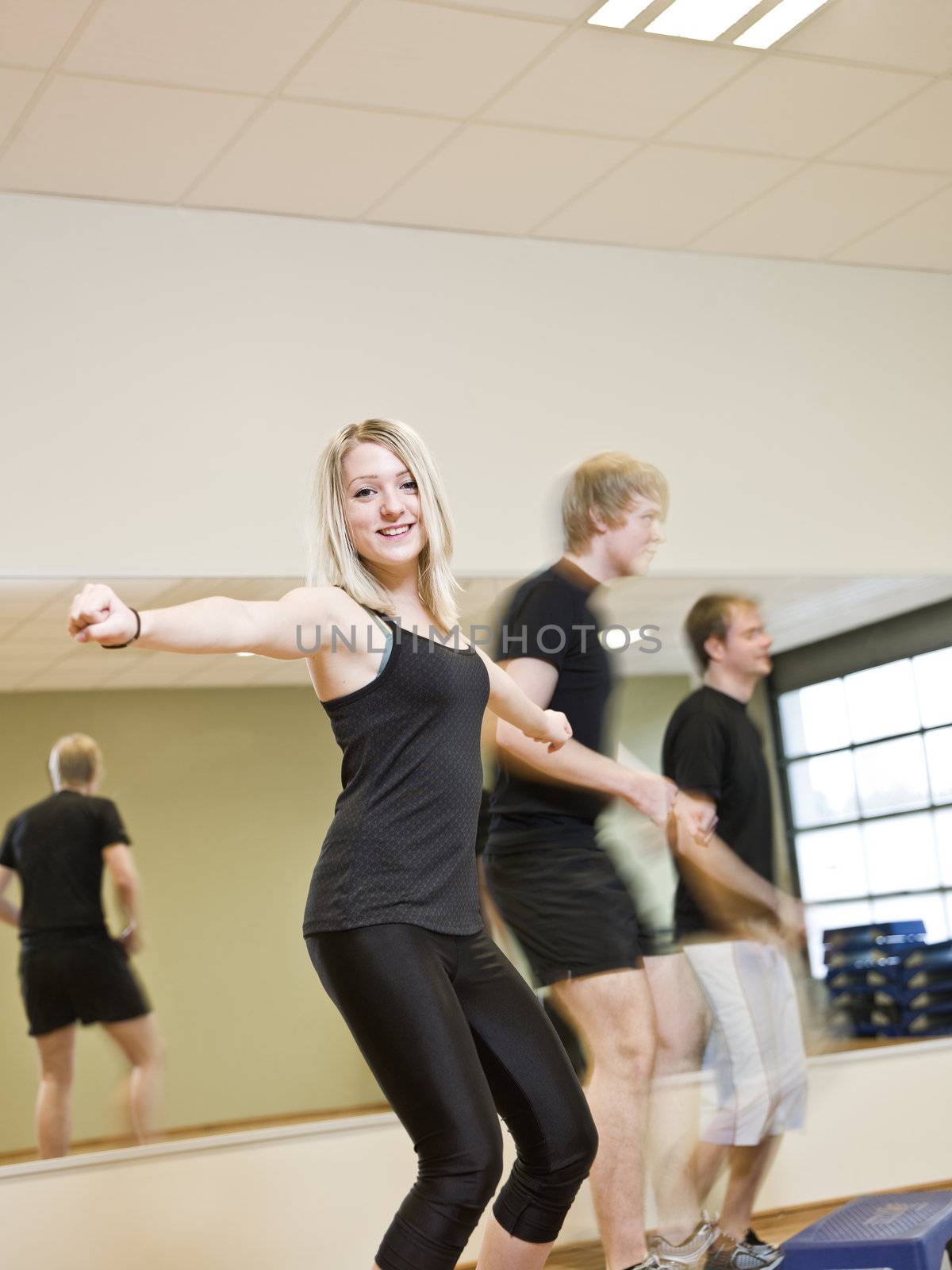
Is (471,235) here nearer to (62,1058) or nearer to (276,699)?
(276,699)

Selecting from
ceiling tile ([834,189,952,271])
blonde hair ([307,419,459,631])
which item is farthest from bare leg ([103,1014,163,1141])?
ceiling tile ([834,189,952,271])

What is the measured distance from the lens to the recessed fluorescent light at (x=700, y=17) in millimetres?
3025

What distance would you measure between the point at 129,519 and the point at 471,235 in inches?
50.2

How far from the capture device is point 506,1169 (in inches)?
131

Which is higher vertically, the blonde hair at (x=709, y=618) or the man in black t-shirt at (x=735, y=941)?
the blonde hair at (x=709, y=618)

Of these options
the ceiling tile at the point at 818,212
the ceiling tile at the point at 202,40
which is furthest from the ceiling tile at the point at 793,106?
the ceiling tile at the point at 202,40

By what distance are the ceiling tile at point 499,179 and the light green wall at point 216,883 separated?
4.48ft

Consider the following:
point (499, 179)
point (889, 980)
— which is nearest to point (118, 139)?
point (499, 179)

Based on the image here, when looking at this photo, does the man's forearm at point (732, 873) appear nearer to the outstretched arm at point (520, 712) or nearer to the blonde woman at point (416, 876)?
the outstretched arm at point (520, 712)

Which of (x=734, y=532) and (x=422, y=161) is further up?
(x=422, y=161)

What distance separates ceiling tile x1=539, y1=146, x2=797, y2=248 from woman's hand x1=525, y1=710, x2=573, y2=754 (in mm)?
1940

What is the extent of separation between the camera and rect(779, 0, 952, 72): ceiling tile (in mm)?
3074

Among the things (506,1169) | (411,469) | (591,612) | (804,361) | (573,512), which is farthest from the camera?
(804,361)

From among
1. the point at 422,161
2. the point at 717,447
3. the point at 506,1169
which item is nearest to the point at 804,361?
the point at 717,447
